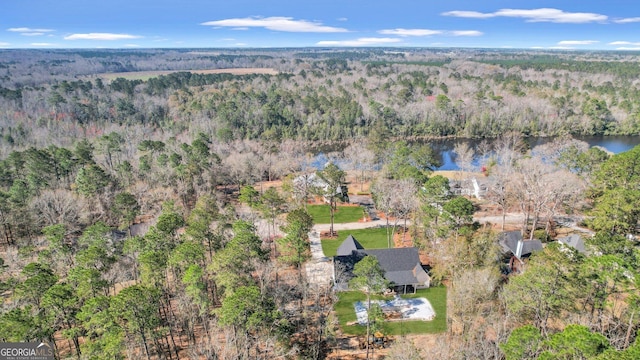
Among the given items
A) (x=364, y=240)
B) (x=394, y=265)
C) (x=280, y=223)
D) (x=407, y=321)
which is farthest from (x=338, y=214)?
(x=407, y=321)

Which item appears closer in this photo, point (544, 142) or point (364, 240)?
point (364, 240)

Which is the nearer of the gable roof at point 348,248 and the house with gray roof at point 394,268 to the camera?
the house with gray roof at point 394,268

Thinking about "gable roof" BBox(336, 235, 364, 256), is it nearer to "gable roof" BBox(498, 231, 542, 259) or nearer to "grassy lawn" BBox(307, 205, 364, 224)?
"grassy lawn" BBox(307, 205, 364, 224)

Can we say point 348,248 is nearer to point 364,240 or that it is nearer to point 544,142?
point 364,240

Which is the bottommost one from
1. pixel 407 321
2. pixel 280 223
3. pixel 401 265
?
pixel 407 321

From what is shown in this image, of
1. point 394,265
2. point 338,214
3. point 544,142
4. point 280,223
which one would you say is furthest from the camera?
point 544,142

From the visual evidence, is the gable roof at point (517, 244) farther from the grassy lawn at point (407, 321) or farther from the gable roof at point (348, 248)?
the gable roof at point (348, 248)

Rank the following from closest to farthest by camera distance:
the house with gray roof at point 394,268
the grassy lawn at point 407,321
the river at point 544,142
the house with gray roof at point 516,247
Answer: the grassy lawn at point 407,321, the house with gray roof at point 394,268, the house with gray roof at point 516,247, the river at point 544,142

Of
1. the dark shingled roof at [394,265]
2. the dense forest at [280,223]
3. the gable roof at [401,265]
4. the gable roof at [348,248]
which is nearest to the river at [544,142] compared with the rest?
the dense forest at [280,223]
